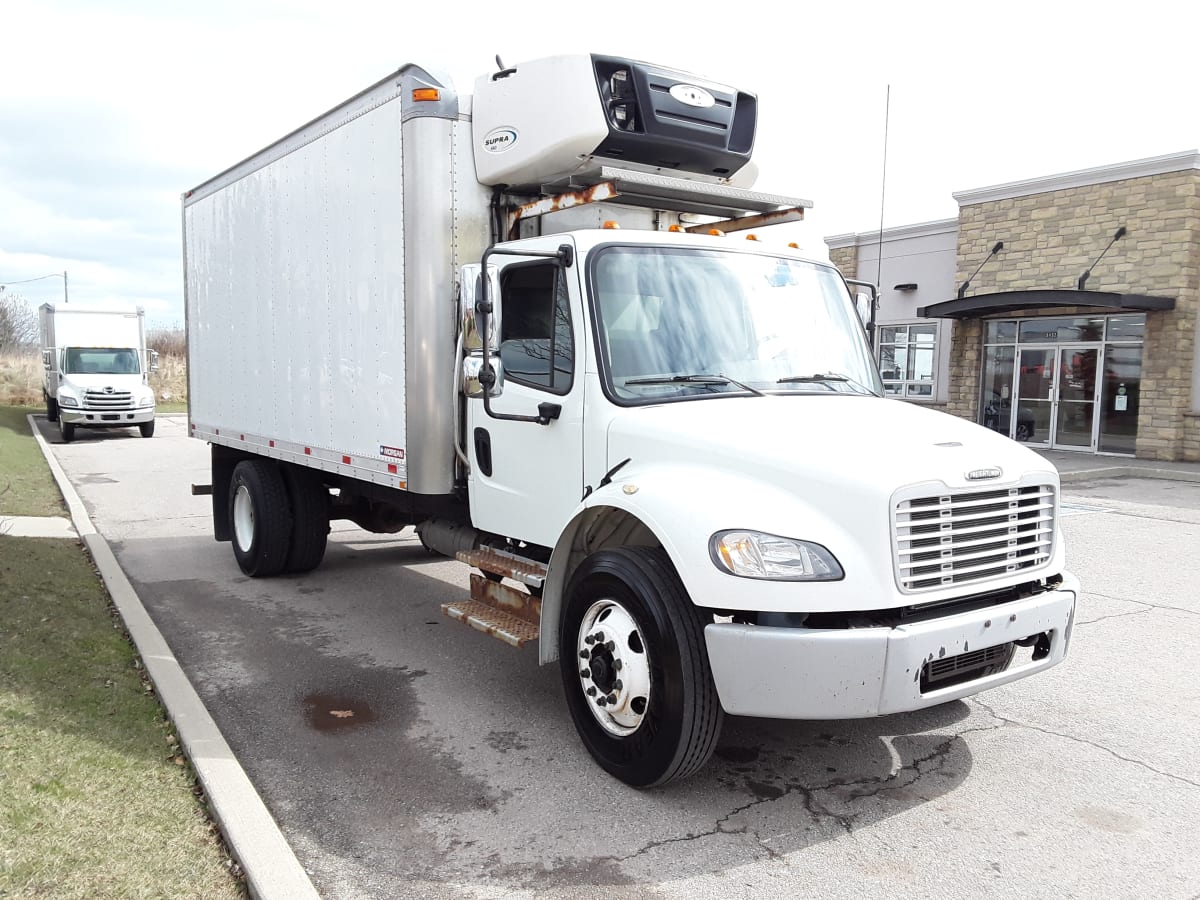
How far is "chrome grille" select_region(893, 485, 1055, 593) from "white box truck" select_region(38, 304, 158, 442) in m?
23.8

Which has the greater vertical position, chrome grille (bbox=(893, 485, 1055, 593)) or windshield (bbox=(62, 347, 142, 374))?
windshield (bbox=(62, 347, 142, 374))

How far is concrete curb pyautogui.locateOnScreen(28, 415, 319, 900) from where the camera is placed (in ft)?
11.0

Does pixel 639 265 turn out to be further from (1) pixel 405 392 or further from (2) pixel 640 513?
(1) pixel 405 392

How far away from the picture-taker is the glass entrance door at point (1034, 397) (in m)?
21.2

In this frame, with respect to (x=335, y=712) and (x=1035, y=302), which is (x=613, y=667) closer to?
(x=335, y=712)

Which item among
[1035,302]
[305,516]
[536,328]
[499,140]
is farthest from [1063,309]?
[536,328]

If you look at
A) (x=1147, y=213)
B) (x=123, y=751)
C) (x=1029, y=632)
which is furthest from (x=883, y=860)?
(x=1147, y=213)

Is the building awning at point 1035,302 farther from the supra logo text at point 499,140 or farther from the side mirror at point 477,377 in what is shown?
the side mirror at point 477,377

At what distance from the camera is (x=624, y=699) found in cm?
419

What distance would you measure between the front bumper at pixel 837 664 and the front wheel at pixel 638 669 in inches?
5.4

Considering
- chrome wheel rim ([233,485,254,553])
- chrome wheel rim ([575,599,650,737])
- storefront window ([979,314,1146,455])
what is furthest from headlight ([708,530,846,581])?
storefront window ([979,314,1146,455])

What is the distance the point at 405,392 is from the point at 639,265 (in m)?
1.78

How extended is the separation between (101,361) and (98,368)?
0.27 m

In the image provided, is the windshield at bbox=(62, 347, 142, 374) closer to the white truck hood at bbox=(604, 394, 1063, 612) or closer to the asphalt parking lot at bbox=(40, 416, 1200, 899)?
the asphalt parking lot at bbox=(40, 416, 1200, 899)
